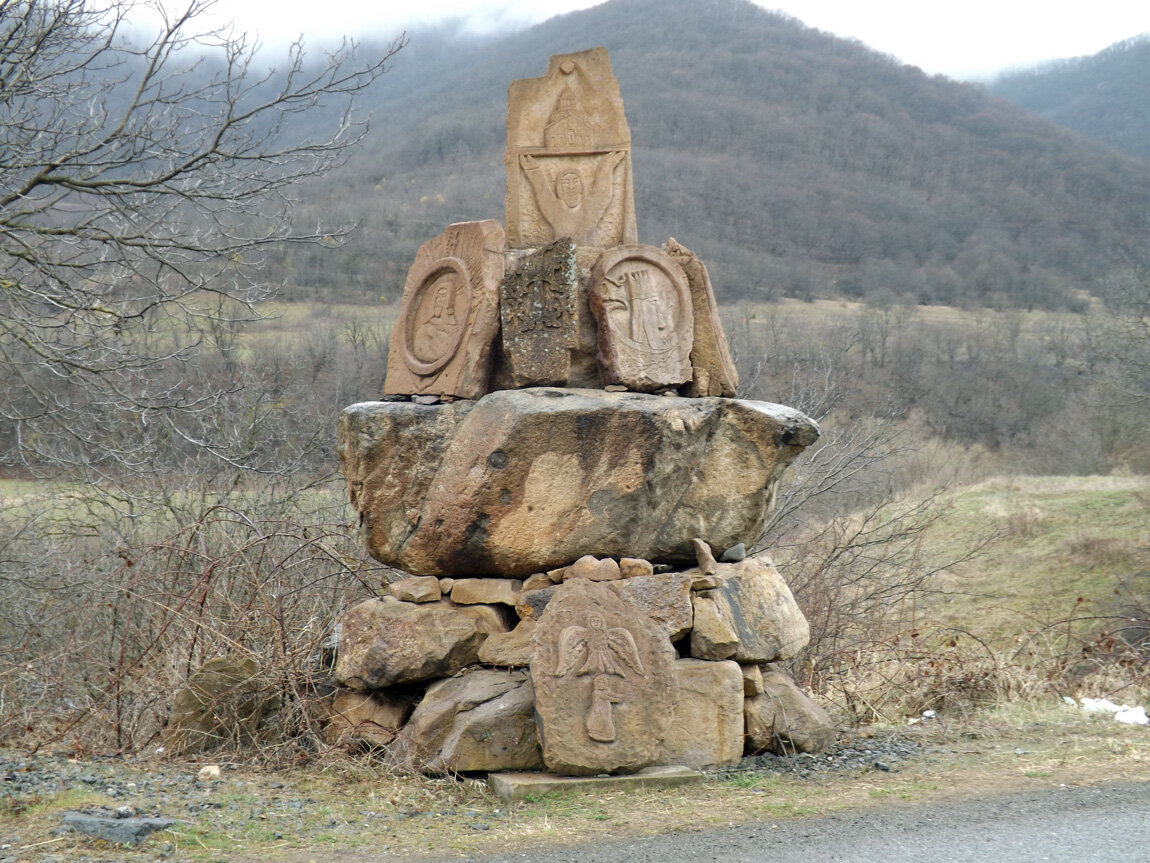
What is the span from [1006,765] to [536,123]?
441 cm

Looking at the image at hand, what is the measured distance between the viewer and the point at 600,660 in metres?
5.20

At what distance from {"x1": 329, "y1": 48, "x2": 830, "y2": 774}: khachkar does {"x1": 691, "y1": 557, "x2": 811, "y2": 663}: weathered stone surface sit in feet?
0.04

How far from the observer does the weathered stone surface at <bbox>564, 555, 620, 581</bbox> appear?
223 inches

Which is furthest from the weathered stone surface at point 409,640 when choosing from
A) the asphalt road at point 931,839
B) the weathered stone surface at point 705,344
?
the weathered stone surface at point 705,344

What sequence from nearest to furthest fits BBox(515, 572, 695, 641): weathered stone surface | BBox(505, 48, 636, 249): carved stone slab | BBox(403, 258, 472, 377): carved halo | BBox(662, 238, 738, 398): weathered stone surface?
BBox(515, 572, 695, 641): weathered stone surface < BBox(403, 258, 472, 377): carved halo < BBox(662, 238, 738, 398): weathered stone surface < BBox(505, 48, 636, 249): carved stone slab

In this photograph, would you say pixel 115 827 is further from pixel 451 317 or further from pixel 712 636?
pixel 451 317

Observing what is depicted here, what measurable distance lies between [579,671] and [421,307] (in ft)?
7.88

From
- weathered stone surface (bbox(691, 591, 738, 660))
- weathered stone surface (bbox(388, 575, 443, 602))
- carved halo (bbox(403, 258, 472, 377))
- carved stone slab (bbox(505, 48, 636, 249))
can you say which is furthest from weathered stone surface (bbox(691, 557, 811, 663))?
carved stone slab (bbox(505, 48, 636, 249))

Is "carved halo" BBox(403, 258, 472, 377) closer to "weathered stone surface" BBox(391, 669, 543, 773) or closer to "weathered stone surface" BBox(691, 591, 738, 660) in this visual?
"weathered stone surface" BBox(391, 669, 543, 773)

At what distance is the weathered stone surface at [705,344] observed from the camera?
20.6 ft

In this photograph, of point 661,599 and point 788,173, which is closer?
point 661,599

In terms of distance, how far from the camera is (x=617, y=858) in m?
4.14

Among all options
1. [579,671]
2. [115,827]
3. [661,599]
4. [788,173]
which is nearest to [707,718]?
[661,599]

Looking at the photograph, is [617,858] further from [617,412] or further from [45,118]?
[45,118]
